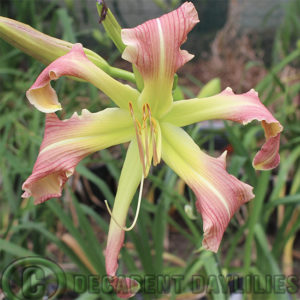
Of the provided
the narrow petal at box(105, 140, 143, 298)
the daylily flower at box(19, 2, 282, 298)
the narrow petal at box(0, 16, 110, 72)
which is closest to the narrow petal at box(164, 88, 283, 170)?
the daylily flower at box(19, 2, 282, 298)

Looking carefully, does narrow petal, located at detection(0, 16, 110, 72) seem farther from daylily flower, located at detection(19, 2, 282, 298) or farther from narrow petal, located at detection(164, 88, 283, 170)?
narrow petal, located at detection(164, 88, 283, 170)

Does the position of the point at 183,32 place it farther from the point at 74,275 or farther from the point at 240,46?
the point at 240,46

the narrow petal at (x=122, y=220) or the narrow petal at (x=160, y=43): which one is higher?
the narrow petal at (x=160, y=43)

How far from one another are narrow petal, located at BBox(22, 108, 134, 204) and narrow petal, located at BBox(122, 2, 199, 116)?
108 millimetres

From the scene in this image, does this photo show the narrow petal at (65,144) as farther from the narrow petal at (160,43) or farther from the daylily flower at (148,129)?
the narrow petal at (160,43)

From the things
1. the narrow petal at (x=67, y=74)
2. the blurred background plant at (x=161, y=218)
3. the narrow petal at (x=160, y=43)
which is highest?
the narrow petal at (x=160, y=43)

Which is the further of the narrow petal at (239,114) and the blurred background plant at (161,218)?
the blurred background plant at (161,218)

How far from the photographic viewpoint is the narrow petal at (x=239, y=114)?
Result: 23.4 inches

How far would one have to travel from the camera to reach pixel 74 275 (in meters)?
1.20

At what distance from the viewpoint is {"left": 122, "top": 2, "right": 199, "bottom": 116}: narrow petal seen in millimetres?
593

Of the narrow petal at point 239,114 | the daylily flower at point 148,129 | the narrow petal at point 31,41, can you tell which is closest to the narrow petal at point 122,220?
the daylily flower at point 148,129

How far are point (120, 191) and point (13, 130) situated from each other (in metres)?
1.38

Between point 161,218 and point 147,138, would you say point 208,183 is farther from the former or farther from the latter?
point 161,218

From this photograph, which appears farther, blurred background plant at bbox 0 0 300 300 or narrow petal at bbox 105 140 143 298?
blurred background plant at bbox 0 0 300 300
